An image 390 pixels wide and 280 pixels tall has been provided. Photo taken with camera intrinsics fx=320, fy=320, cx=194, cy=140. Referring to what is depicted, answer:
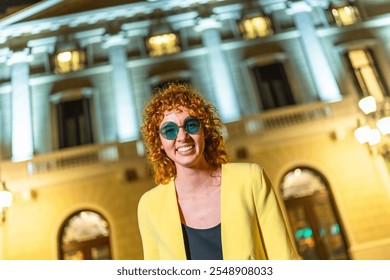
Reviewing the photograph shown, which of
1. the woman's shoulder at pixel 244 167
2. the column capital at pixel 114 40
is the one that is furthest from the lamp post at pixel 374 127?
the column capital at pixel 114 40

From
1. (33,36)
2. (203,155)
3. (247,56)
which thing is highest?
(33,36)

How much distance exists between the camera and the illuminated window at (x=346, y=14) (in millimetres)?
7168

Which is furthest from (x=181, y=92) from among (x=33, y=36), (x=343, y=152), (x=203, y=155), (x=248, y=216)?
(x=33, y=36)

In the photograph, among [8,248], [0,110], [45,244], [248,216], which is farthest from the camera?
[0,110]

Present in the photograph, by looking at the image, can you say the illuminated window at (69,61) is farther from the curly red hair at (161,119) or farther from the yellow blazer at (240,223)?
the yellow blazer at (240,223)

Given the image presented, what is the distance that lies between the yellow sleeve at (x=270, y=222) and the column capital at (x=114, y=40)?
6.35m

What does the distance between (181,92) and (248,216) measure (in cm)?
60

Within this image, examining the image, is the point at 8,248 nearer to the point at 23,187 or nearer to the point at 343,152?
the point at 23,187

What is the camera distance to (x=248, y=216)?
1224mm

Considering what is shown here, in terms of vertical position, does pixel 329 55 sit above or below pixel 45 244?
above

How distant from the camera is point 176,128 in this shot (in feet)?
4.43

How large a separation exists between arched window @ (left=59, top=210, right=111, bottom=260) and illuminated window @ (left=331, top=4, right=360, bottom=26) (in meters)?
6.56

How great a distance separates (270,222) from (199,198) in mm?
310

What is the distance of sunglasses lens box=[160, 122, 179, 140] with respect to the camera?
1.35 metres
